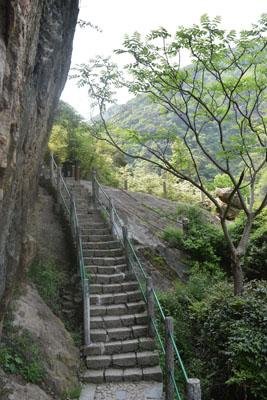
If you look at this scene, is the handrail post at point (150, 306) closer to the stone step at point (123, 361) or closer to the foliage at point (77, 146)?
the stone step at point (123, 361)

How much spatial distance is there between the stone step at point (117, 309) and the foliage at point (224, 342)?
2.73ft

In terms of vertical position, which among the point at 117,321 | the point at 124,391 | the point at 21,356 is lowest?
the point at 124,391

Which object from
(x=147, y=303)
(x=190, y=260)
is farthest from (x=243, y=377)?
(x=190, y=260)

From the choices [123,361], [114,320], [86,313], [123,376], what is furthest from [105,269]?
[123,376]

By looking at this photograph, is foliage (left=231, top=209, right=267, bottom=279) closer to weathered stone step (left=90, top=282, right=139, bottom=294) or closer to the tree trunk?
the tree trunk

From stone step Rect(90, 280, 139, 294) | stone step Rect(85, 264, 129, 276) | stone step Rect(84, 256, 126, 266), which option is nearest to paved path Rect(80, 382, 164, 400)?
stone step Rect(90, 280, 139, 294)

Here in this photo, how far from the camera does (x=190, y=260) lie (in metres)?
14.4

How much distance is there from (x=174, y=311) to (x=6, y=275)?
5.15 meters

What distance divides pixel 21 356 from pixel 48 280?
317 cm

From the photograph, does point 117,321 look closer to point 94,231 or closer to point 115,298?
point 115,298

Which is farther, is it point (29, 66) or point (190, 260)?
point (190, 260)

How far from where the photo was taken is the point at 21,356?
694 centimetres

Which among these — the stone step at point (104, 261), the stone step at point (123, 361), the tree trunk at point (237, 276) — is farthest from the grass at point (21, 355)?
the tree trunk at point (237, 276)

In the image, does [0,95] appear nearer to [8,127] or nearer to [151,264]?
[8,127]
